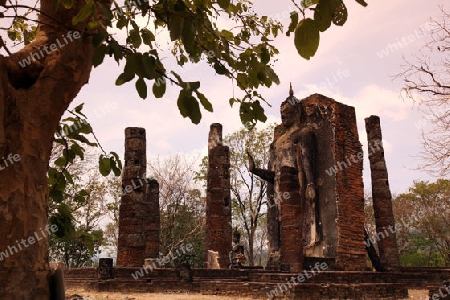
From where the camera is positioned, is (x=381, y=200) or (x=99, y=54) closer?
(x=99, y=54)

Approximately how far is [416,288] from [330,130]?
6394 millimetres

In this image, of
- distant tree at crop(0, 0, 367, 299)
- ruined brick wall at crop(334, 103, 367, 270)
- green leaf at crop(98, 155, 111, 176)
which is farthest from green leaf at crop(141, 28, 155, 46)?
ruined brick wall at crop(334, 103, 367, 270)

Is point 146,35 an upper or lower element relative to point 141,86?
upper

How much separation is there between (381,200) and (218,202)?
719 cm

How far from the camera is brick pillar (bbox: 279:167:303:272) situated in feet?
45.0

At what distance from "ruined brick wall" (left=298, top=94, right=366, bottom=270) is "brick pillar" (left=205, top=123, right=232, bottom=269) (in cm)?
370

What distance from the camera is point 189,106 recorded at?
5.96 feet

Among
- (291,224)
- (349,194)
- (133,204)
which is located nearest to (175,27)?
(291,224)

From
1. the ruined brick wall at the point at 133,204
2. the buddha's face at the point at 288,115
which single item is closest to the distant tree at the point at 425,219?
the buddha's face at the point at 288,115

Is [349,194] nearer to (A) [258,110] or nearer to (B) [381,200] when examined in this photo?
(B) [381,200]

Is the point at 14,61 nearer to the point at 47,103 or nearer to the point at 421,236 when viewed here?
the point at 47,103

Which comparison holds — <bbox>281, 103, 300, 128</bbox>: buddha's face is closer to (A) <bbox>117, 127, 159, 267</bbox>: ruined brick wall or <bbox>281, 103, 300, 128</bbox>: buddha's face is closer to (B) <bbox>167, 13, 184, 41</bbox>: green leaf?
(A) <bbox>117, 127, 159, 267</bbox>: ruined brick wall

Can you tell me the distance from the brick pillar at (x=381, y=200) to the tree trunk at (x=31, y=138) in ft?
57.3

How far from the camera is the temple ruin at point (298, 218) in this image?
13.5 metres
